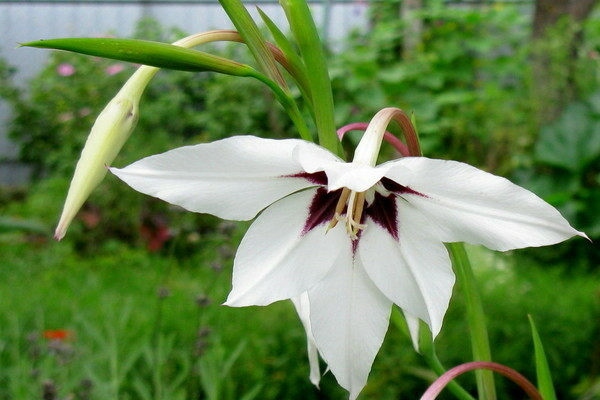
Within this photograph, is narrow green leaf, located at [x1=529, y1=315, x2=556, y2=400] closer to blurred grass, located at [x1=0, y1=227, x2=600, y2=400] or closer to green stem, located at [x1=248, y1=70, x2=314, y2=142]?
green stem, located at [x1=248, y1=70, x2=314, y2=142]

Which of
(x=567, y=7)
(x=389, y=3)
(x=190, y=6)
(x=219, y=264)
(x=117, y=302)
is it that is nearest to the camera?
(x=219, y=264)

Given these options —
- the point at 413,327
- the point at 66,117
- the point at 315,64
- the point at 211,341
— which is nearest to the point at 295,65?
the point at 315,64

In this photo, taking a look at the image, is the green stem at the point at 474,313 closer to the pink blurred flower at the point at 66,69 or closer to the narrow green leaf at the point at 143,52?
the narrow green leaf at the point at 143,52

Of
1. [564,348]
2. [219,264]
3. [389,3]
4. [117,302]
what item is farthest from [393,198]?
[389,3]

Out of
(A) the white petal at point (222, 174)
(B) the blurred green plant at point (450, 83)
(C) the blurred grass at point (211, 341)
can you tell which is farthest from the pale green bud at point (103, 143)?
(B) the blurred green plant at point (450, 83)

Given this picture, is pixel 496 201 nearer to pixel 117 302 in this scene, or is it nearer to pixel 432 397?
pixel 432 397

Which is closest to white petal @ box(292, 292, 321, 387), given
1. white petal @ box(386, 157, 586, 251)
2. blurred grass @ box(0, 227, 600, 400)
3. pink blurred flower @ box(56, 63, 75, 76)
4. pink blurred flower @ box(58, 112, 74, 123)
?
white petal @ box(386, 157, 586, 251)
